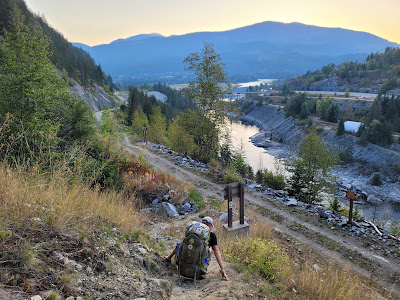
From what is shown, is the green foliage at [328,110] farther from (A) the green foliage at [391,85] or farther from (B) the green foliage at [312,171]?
(B) the green foliage at [312,171]

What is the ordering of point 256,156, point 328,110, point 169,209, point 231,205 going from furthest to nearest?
point 328,110 < point 256,156 < point 169,209 < point 231,205

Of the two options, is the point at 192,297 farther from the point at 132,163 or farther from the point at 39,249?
the point at 132,163

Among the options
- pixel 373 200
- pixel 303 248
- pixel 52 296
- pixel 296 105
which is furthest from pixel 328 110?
pixel 52 296

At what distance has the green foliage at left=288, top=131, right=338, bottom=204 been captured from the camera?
19188 millimetres

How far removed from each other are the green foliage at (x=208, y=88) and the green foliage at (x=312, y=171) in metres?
7.08

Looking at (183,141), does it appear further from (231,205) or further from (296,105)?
(296,105)

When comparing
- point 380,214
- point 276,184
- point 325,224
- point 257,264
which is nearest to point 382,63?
point 380,214

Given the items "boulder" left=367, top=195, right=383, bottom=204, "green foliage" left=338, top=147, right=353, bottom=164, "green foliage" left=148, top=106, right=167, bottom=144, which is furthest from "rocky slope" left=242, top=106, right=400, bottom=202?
"green foliage" left=148, top=106, right=167, bottom=144

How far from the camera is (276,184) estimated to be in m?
19.8

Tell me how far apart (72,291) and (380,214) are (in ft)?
104

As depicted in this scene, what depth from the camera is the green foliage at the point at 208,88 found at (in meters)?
18.4

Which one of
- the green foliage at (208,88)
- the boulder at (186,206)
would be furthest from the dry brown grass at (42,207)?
the green foliage at (208,88)

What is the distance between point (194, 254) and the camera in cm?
414

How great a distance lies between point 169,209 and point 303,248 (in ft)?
15.5
